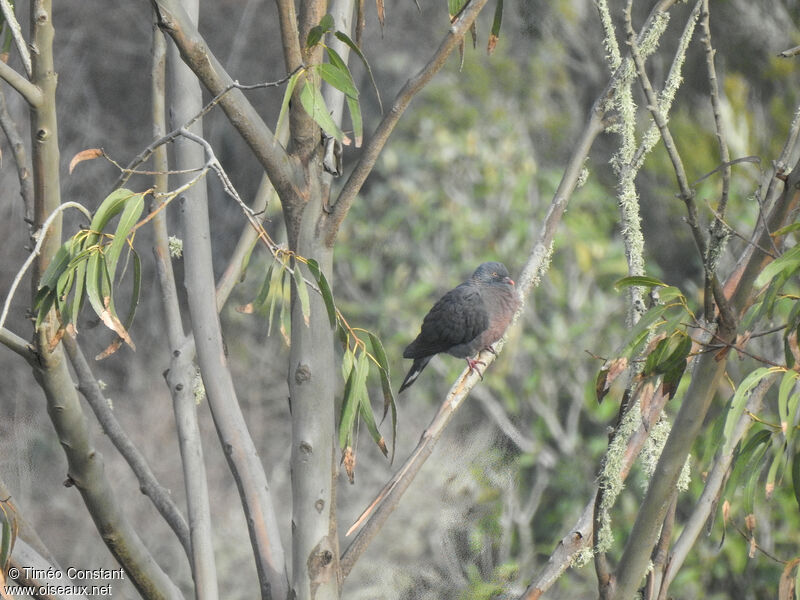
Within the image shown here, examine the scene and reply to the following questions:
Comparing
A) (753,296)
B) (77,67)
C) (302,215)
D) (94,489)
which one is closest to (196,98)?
(302,215)

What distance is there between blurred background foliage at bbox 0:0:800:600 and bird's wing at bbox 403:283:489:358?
578 mm

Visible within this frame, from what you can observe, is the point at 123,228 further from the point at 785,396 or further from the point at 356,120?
the point at 785,396

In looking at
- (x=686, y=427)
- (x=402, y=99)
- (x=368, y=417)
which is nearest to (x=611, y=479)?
(x=686, y=427)

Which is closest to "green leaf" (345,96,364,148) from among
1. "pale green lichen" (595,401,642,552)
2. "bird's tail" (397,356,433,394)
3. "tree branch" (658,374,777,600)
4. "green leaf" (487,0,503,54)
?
"green leaf" (487,0,503,54)

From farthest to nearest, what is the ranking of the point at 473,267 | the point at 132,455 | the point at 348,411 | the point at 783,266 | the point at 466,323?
1. the point at 473,267
2. the point at 466,323
3. the point at 132,455
4. the point at 348,411
5. the point at 783,266

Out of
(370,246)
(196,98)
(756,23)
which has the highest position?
(756,23)

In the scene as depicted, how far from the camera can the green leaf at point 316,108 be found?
86cm

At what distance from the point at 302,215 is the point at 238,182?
221cm

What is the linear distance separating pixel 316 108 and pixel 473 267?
1824mm

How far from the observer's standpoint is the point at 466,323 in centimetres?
193

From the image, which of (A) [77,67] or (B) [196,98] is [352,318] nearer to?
(A) [77,67]

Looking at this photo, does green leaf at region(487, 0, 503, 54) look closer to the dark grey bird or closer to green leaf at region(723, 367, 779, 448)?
green leaf at region(723, 367, 779, 448)

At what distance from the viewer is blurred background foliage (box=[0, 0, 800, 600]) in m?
2.62

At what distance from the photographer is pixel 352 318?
9.06 feet
